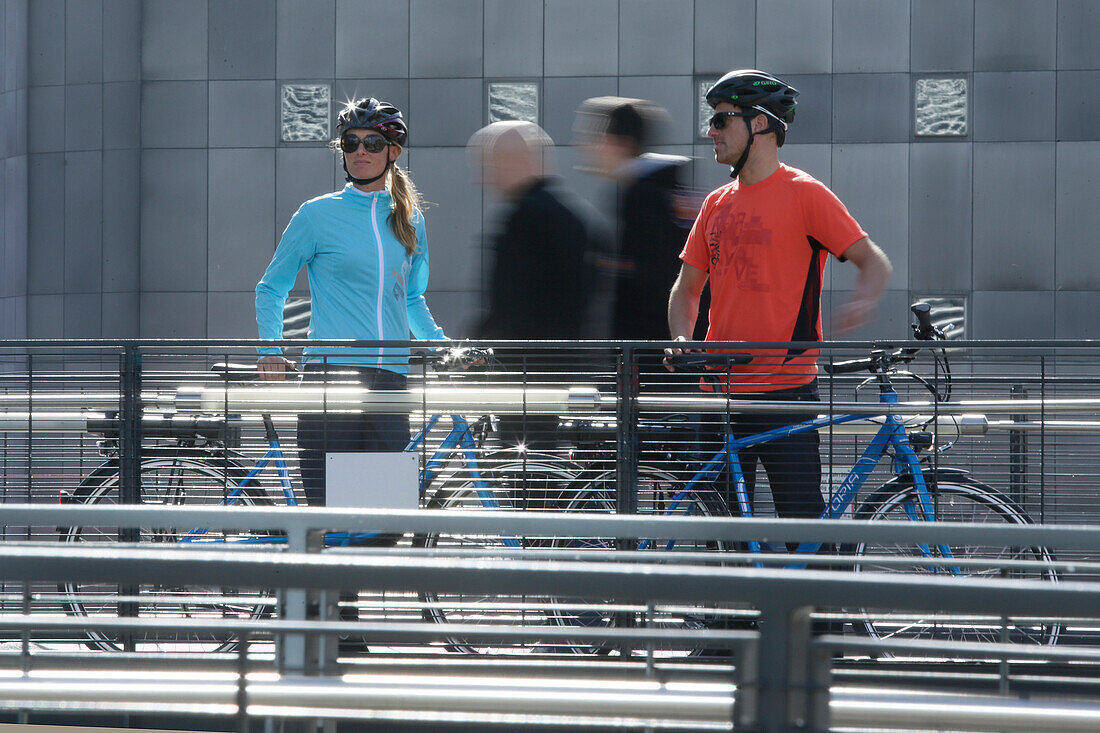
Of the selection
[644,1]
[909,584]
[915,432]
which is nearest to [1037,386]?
[915,432]

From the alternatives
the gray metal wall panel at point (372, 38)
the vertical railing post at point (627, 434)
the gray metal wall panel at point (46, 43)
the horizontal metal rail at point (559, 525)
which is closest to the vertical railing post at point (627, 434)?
the vertical railing post at point (627, 434)

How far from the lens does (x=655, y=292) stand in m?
5.25

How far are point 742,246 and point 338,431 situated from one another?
5.73 feet

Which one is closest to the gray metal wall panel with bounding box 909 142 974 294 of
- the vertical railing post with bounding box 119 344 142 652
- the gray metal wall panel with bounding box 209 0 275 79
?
the gray metal wall panel with bounding box 209 0 275 79

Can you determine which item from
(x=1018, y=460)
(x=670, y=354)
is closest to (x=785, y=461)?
(x=670, y=354)

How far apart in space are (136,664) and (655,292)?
371 centimetres

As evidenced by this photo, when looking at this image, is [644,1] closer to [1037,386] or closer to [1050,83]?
[1050,83]

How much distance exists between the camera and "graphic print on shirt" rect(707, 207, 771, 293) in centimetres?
439

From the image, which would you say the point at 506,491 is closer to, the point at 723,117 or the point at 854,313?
the point at 854,313

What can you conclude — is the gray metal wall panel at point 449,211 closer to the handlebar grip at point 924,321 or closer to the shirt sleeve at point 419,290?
the shirt sleeve at point 419,290

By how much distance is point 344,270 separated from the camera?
4.74m

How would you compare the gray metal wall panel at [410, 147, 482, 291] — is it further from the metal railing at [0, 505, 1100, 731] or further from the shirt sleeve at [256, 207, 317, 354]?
the metal railing at [0, 505, 1100, 731]

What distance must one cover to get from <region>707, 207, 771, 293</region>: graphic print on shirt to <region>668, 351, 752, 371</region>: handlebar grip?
392 millimetres

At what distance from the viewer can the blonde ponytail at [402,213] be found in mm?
4840
